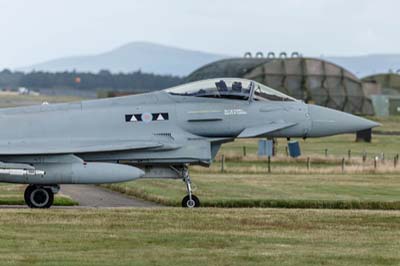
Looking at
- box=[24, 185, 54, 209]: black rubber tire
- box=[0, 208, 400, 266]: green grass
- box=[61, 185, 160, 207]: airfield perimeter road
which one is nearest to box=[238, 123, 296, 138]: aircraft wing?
box=[0, 208, 400, 266]: green grass

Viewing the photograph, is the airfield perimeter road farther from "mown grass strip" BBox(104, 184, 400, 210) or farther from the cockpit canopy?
the cockpit canopy

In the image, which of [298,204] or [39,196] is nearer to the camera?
[39,196]

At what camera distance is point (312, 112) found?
23.8 meters

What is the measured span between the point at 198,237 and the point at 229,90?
677 cm

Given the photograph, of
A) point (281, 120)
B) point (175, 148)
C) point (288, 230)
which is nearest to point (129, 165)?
point (175, 148)

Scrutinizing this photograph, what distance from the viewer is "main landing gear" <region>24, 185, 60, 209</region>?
76.0 ft

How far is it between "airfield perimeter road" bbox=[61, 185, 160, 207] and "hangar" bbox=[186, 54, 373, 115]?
64012 millimetres

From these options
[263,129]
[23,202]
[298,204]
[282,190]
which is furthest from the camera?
[282,190]

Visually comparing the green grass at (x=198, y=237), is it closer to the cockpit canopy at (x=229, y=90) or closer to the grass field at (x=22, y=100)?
the cockpit canopy at (x=229, y=90)

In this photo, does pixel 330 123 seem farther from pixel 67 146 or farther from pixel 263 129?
pixel 67 146

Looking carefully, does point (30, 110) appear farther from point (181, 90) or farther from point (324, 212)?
point (324, 212)

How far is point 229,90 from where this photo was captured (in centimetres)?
2377

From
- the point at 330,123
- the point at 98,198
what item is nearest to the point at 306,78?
the point at 98,198

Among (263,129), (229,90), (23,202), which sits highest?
(229,90)
